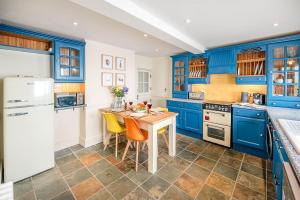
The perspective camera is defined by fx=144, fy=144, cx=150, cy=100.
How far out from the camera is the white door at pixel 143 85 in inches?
198

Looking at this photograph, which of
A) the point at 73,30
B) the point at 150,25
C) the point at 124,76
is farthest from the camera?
the point at 124,76

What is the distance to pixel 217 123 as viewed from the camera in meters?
3.28

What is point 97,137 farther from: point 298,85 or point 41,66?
point 298,85

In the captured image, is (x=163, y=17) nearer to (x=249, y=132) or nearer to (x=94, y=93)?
(x=94, y=93)

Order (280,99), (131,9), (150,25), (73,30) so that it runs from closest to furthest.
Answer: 1. (131,9)
2. (150,25)
3. (73,30)
4. (280,99)

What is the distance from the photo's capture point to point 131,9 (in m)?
1.70

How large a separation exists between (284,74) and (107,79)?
12.0 ft

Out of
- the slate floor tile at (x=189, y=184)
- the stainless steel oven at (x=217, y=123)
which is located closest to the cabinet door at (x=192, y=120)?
the stainless steel oven at (x=217, y=123)

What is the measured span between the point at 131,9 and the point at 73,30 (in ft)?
4.81

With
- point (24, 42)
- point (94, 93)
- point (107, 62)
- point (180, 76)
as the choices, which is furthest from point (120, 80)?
point (24, 42)

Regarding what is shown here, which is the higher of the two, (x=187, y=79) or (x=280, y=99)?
(x=187, y=79)

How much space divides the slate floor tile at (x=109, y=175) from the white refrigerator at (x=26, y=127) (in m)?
0.88

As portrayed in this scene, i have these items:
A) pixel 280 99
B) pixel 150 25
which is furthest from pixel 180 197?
pixel 280 99

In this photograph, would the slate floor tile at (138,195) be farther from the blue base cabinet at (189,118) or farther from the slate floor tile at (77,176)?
the blue base cabinet at (189,118)
